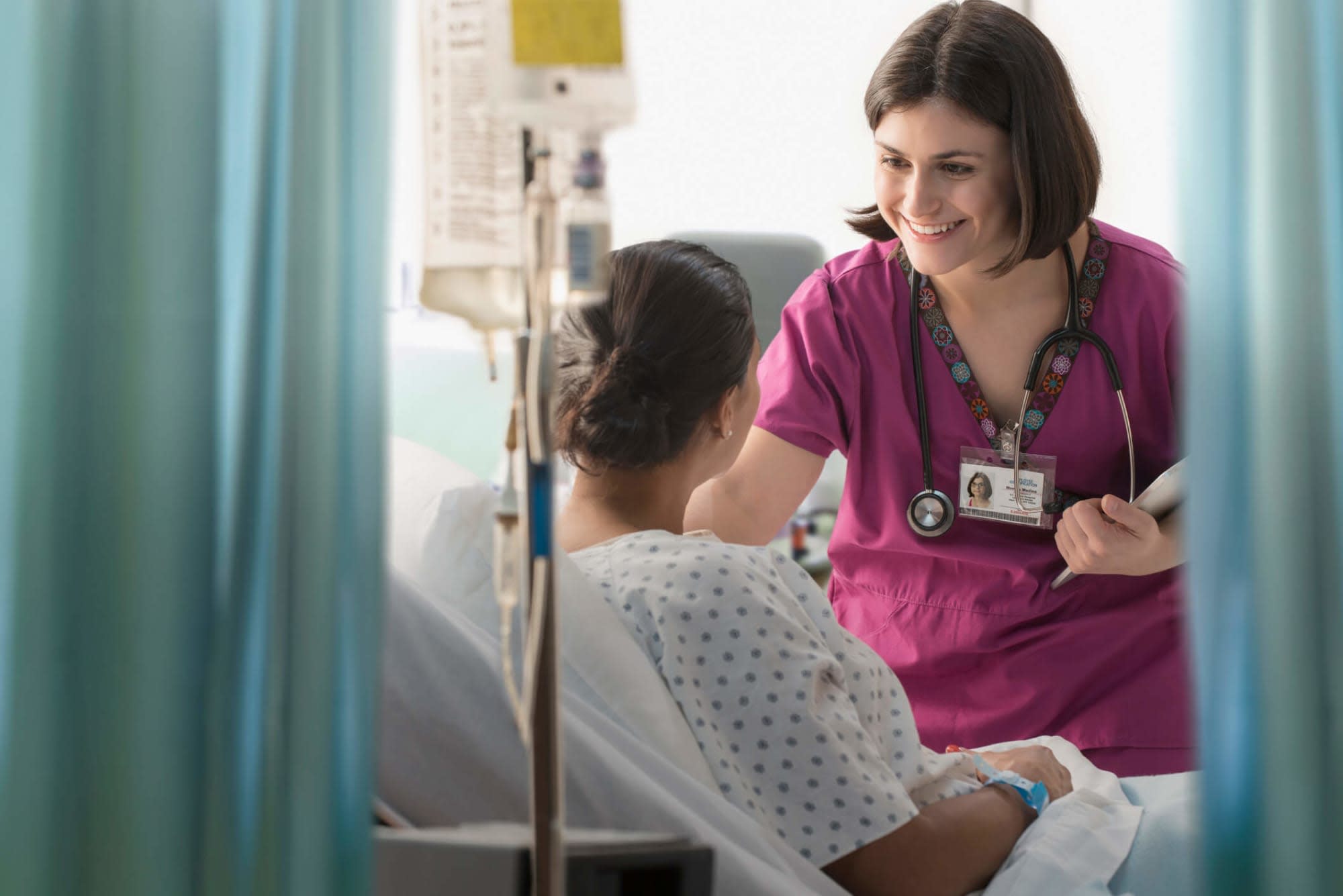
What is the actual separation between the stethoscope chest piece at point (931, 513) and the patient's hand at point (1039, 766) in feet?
1.23

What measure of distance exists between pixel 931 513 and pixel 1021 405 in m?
0.18

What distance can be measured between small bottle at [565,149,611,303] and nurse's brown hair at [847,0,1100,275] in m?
0.87

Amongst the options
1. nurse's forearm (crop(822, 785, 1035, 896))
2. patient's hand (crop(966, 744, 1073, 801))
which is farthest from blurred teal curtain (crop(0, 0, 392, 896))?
patient's hand (crop(966, 744, 1073, 801))

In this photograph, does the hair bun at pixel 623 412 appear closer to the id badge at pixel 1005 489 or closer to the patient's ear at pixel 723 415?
the patient's ear at pixel 723 415

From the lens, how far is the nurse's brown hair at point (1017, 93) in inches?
57.9

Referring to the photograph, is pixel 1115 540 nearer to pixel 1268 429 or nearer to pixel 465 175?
pixel 1268 429

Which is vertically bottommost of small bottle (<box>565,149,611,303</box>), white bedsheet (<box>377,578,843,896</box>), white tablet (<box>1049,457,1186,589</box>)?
white bedsheet (<box>377,578,843,896</box>)

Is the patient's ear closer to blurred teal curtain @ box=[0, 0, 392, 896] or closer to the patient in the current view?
the patient

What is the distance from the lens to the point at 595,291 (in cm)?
73

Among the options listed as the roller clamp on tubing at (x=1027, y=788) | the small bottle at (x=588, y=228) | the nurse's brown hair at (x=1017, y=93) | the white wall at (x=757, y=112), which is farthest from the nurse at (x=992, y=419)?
the white wall at (x=757, y=112)

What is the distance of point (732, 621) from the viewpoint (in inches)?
39.6

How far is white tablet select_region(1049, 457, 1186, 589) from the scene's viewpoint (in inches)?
53.4

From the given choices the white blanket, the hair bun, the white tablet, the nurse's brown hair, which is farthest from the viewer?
the nurse's brown hair

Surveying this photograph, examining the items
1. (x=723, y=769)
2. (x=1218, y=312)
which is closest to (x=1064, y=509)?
(x=723, y=769)
